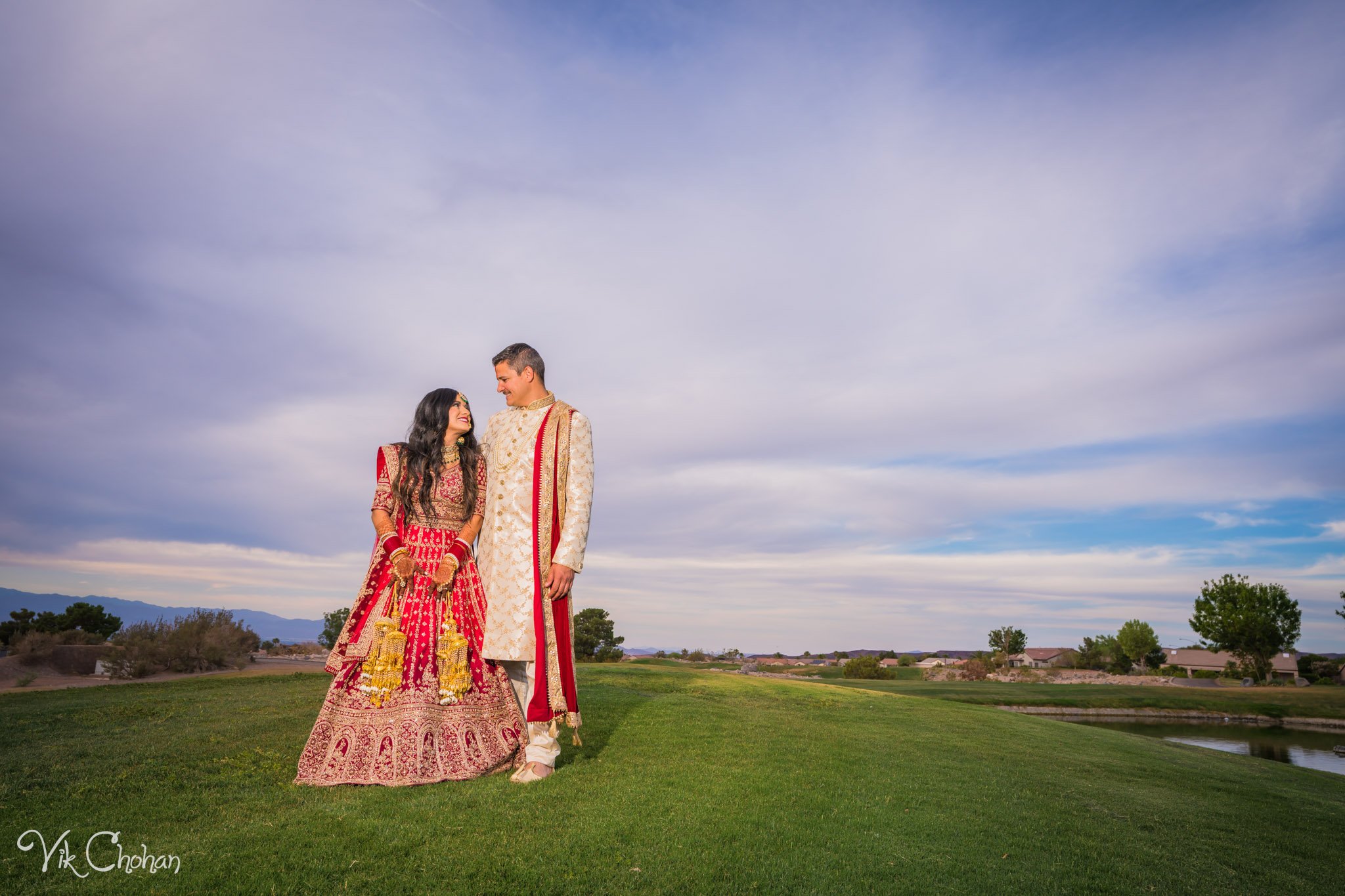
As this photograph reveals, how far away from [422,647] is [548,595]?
1.04 meters

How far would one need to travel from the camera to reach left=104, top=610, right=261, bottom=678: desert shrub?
14375mm

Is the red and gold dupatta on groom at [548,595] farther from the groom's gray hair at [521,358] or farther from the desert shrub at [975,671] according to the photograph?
the desert shrub at [975,671]

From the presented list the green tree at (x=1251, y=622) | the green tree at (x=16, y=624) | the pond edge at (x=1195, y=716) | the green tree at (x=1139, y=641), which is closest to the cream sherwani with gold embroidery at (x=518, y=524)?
the green tree at (x=16, y=624)

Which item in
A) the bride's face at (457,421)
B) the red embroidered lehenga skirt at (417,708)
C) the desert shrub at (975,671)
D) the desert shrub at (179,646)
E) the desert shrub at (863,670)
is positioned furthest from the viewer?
the desert shrub at (975,671)

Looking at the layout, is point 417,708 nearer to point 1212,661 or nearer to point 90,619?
point 90,619

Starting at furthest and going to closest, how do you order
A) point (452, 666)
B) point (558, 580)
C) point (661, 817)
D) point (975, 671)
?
1. point (975, 671)
2. point (558, 580)
3. point (452, 666)
4. point (661, 817)

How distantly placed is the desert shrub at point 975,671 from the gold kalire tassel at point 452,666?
1881 inches

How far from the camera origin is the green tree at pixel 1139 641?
70.2 m

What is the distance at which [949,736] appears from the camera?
9.02 meters

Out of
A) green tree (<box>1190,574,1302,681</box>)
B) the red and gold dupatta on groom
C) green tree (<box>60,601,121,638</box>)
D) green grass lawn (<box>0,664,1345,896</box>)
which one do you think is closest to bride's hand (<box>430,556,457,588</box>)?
the red and gold dupatta on groom

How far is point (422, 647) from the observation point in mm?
5262

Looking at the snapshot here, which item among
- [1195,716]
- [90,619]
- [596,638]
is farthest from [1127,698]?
[90,619]

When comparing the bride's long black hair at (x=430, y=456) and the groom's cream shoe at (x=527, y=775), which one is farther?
the bride's long black hair at (x=430, y=456)

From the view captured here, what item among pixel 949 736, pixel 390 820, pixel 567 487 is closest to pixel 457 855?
pixel 390 820
